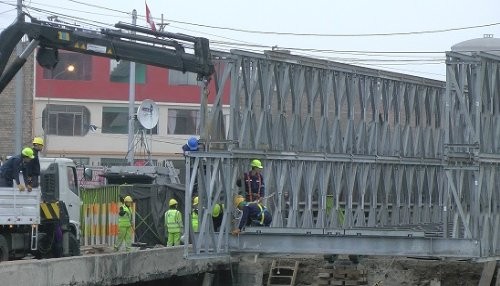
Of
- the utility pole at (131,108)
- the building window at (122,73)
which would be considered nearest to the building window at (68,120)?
the building window at (122,73)

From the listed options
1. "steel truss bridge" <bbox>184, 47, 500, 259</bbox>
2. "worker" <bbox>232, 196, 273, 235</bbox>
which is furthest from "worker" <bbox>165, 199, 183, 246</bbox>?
"worker" <bbox>232, 196, 273, 235</bbox>

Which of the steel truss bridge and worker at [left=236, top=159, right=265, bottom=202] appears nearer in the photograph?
the steel truss bridge

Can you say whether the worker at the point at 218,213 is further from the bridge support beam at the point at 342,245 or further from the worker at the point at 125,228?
the worker at the point at 125,228

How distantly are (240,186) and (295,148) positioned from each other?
215cm

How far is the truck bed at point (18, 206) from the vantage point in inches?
771

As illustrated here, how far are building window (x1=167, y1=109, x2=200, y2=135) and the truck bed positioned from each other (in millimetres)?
41393

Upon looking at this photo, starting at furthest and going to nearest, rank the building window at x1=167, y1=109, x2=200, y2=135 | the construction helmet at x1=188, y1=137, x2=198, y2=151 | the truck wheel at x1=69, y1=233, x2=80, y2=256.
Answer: the building window at x1=167, y1=109, x2=200, y2=135 < the truck wheel at x1=69, y1=233, x2=80, y2=256 < the construction helmet at x1=188, y1=137, x2=198, y2=151

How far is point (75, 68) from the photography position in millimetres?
60312

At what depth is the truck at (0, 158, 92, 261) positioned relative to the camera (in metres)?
19.8

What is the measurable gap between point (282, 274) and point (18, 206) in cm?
903

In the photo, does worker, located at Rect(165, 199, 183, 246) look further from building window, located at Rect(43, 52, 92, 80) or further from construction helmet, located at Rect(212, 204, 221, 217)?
A: building window, located at Rect(43, 52, 92, 80)

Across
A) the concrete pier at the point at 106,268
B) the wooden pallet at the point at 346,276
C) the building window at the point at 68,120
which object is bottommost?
the wooden pallet at the point at 346,276

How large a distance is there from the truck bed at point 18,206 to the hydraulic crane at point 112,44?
2.26 m

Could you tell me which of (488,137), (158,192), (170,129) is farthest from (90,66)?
(488,137)
